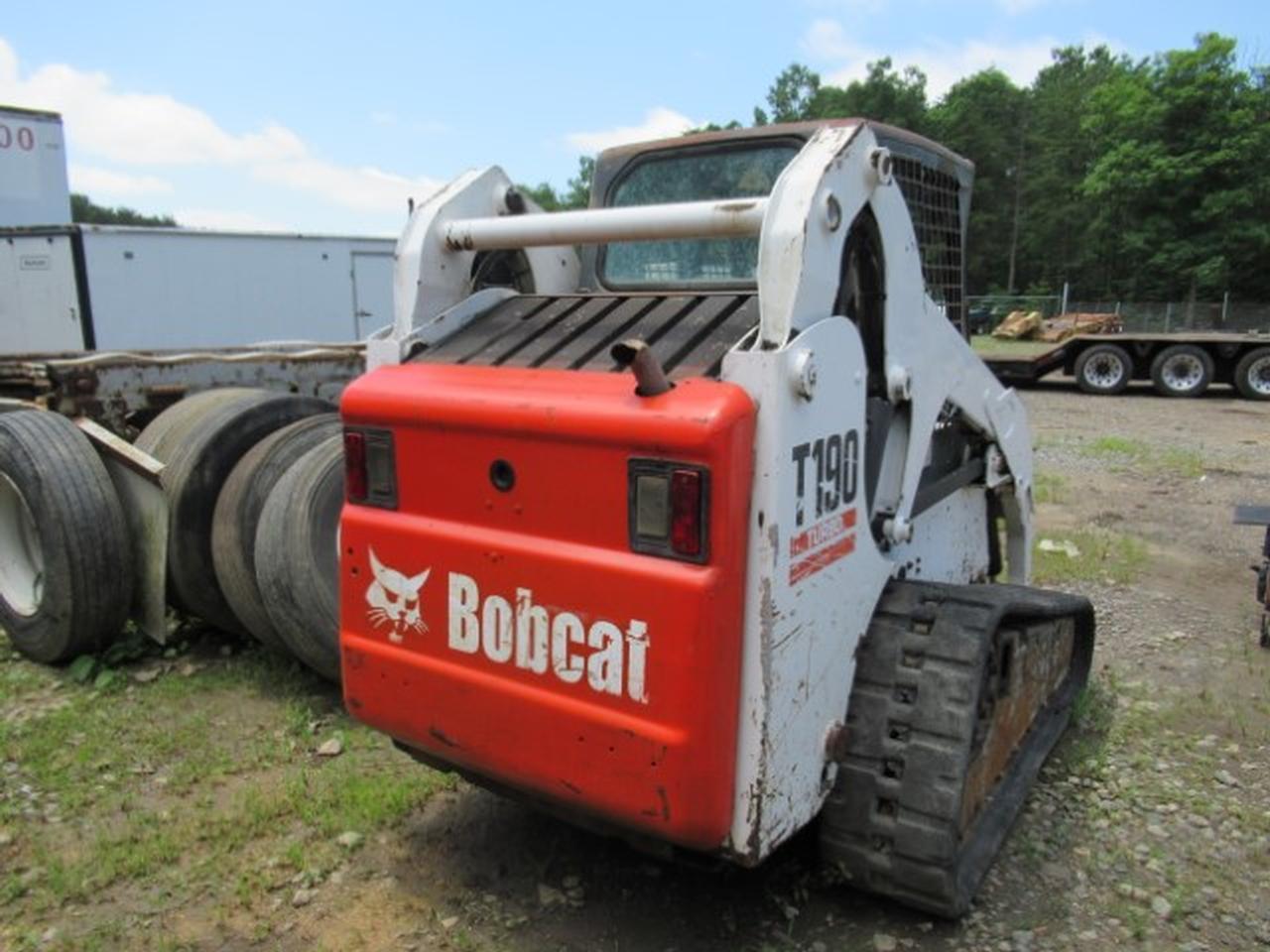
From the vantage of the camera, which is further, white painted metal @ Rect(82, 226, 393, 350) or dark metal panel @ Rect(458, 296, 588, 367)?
white painted metal @ Rect(82, 226, 393, 350)

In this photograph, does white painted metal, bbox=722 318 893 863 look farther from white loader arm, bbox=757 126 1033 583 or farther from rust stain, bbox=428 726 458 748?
rust stain, bbox=428 726 458 748

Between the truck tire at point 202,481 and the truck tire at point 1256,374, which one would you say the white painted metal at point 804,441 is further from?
the truck tire at point 1256,374

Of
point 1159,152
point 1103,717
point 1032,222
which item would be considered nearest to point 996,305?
point 1159,152

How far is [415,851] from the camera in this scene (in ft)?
9.97

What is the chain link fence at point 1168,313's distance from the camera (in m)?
33.7

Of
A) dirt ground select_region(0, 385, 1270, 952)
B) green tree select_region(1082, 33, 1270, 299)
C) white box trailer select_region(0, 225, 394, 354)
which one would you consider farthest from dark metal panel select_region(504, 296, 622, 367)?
green tree select_region(1082, 33, 1270, 299)

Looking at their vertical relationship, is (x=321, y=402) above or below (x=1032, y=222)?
below

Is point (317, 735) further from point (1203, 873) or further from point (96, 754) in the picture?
point (1203, 873)

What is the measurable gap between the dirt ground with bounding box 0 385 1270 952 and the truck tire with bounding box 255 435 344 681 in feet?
1.18

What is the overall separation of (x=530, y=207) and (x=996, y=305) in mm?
38795

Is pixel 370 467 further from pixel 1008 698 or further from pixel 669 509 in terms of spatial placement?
pixel 1008 698

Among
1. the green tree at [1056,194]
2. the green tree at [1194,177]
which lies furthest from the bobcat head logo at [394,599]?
the green tree at [1056,194]

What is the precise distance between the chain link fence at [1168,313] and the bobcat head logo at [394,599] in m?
32.3

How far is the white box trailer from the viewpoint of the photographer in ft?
39.3
